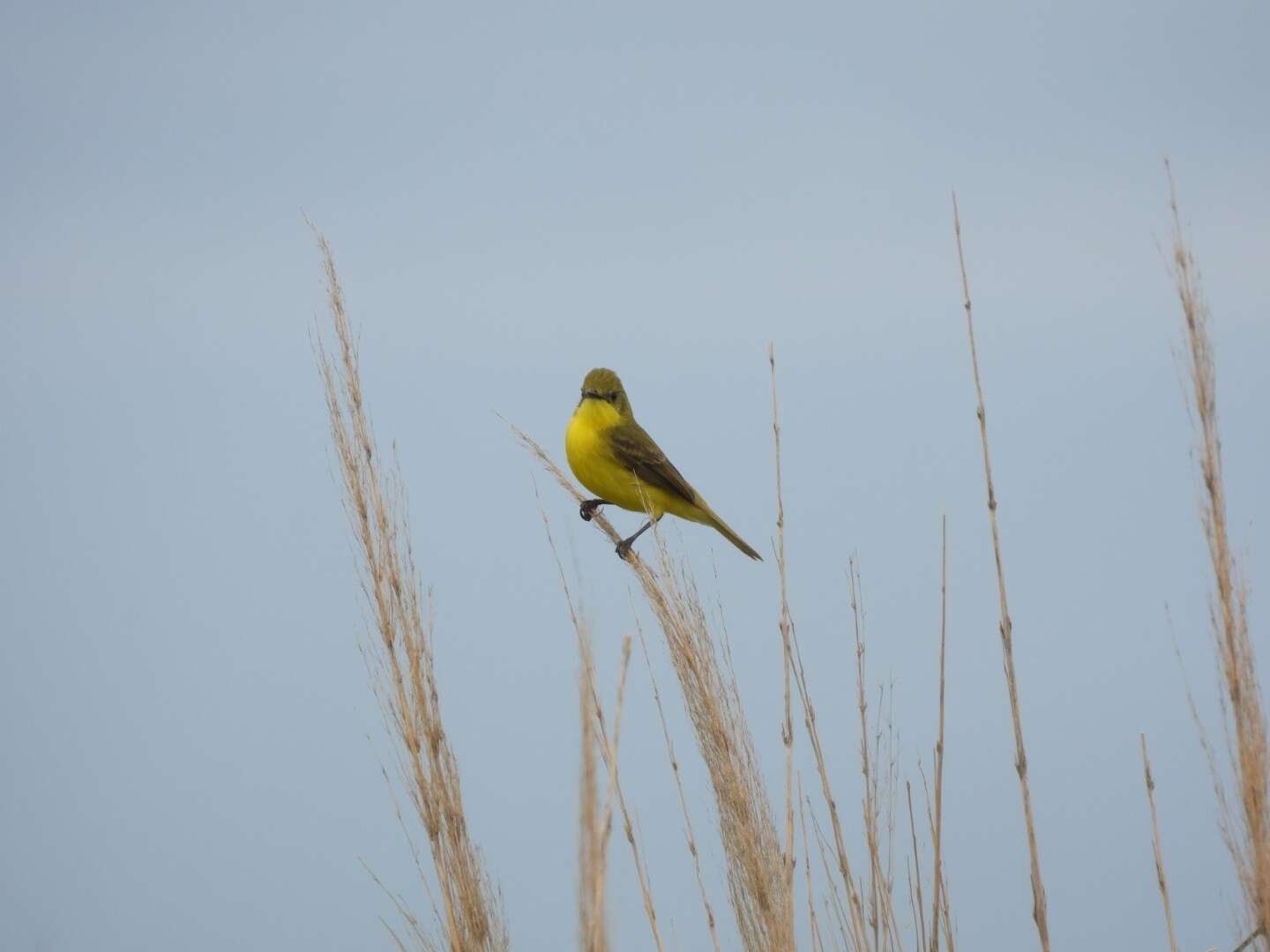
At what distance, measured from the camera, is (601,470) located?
4.82 meters

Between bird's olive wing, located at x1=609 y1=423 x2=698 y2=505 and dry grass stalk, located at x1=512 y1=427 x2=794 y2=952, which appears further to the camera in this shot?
bird's olive wing, located at x1=609 y1=423 x2=698 y2=505

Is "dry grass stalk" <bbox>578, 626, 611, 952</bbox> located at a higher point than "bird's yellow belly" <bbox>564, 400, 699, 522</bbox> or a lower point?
lower

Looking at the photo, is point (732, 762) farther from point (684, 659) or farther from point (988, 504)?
point (988, 504)

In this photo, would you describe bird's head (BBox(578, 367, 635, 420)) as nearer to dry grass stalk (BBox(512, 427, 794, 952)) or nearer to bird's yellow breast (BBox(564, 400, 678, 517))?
bird's yellow breast (BBox(564, 400, 678, 517))

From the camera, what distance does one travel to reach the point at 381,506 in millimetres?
2559

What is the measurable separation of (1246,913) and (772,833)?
2.74 ft

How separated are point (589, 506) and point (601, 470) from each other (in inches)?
6.3

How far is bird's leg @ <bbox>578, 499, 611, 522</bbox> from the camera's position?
472 cm

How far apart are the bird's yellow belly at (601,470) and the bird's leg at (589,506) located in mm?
37

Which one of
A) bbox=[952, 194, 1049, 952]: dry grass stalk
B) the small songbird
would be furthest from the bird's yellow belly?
bbox=[952, 194, 1049, 952]: dry grass stalk

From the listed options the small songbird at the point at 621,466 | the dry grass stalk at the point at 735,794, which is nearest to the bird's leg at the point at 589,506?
the small songbird at the point at 621,466

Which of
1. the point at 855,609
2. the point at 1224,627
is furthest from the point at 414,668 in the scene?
the point at 1224,627

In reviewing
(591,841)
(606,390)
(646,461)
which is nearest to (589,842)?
(591,841)

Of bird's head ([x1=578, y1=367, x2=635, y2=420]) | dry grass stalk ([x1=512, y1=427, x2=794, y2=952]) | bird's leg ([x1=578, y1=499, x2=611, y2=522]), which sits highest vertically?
bird's head ([x1=578, y1=367, x2=635, y2=420])
